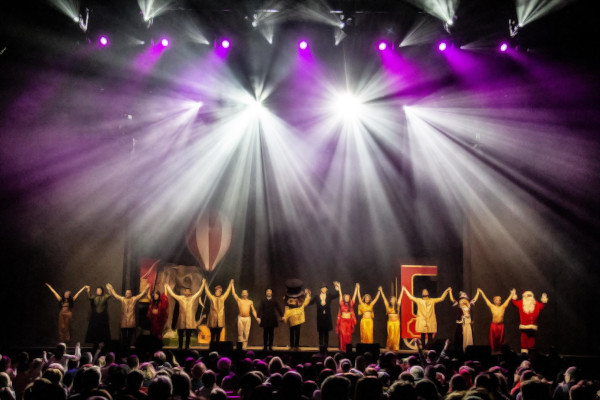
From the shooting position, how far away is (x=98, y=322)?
1311 cm

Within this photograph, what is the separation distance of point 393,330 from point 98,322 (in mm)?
7403

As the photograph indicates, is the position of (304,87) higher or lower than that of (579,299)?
higher

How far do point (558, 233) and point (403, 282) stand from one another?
4.42 m

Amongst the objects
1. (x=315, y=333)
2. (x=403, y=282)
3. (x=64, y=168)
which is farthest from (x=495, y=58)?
(x=64, y=168)

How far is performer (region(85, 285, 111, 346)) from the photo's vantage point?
42.8 ft

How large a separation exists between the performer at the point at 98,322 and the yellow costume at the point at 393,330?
23.2ft

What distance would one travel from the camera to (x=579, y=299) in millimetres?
14148

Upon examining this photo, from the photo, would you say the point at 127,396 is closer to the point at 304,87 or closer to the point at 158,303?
the point at 158,303

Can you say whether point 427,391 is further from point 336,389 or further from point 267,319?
point 267,319

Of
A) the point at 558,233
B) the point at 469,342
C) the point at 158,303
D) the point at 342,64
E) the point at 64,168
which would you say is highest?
the point at 342,64

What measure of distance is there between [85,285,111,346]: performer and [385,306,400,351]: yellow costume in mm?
7076

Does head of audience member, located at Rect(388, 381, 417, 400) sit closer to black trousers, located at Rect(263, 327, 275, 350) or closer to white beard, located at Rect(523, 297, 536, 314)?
black trousers, located at Rect(263, 327, 275, 350)

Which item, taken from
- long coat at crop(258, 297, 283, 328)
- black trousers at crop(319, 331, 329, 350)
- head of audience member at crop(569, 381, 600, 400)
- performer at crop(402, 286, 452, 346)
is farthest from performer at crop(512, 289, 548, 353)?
head of audience member at crop(569, 381, 600, 400)

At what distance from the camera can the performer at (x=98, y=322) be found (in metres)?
13.1
